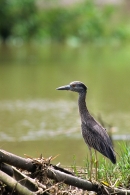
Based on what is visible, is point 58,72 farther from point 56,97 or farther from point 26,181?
point 26,181

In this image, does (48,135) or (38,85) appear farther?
(38,85)

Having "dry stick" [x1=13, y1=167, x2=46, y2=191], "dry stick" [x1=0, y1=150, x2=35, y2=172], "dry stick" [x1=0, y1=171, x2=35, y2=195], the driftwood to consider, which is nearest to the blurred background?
the driftwood

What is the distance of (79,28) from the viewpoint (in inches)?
1373

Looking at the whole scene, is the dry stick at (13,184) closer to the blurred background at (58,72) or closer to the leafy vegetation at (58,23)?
the blurred background at (58,72)

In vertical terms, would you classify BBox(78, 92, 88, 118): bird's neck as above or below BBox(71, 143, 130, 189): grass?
above

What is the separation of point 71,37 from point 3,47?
471 cm

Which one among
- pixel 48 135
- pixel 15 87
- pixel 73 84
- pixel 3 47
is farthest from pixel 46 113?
pixel 3 47

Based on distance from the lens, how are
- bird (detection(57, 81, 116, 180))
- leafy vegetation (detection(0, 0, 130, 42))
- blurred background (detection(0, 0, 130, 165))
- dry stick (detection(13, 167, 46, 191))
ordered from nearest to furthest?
1. dry stick (detection(13, 167, 46, 191))
2. bird (detection(57, 81, 116, 180))
3. blurred background (detection(0, 0, 130, 165))
4. leafy vegetation (detection(0, 0, 130, 42))

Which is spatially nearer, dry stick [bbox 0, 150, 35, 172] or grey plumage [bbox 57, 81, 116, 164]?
dry stick [bbox 0, 150, 35, 172]

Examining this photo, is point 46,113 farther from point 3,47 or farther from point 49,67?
point 3,47

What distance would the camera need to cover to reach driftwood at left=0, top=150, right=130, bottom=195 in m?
5.38

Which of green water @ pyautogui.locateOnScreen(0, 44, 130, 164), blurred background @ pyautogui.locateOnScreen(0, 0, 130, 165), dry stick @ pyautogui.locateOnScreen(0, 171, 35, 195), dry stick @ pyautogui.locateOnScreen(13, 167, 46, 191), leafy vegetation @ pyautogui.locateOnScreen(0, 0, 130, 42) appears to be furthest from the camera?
leafy vegetation @ pyautogui.locateOnScreen(0, 0, 130, 42)

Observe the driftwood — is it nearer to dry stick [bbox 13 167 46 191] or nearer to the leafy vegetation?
dry stick [bbox 13 167 46 191]

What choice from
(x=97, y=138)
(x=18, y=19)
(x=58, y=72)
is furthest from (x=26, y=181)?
(x=18, y=19)
